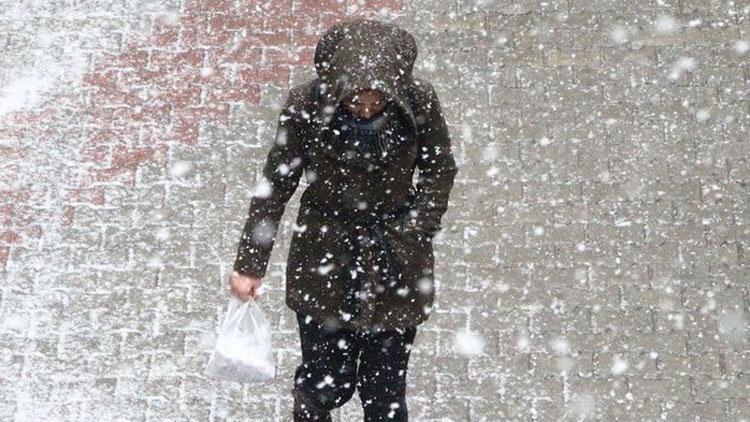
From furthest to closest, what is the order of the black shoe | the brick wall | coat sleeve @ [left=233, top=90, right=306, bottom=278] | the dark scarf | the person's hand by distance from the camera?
1. the brick wall
2. the black shoe
3. the person's hand
4. coat sleeve @ [left=233, top=90, right=306, bottom=278]
5. the dark scarf

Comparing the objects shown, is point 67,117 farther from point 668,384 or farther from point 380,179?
point 668,384

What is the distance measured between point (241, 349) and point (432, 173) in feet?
3.36

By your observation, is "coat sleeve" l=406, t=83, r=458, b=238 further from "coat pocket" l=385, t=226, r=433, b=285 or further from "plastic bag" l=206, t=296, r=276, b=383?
"plastic bag" l=206, t=296, r=276, b=383

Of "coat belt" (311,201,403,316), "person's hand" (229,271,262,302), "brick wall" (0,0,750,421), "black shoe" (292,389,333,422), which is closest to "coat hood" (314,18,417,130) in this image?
"coat belt" (311,201,403,316)

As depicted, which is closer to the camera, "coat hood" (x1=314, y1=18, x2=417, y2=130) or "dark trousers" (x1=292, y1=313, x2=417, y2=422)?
"coat hood" (x1=314, y1=18, x2=417, y2=130)

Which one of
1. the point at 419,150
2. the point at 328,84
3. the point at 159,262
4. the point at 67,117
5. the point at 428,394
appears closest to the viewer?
the point at 328,84

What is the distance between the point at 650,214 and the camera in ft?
20.0

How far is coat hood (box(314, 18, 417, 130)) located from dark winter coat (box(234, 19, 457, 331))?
6 centimetres

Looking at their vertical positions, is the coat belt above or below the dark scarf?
below

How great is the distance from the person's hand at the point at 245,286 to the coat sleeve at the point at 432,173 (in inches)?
25.3

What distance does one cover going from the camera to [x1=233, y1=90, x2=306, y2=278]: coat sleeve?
4.30 meters

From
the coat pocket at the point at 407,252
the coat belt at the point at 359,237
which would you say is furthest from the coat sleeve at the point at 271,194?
the coat pocket at the point at 407,252

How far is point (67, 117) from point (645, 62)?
337 centimetres

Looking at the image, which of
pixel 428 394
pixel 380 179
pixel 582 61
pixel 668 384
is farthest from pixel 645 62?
pixel 380 179
